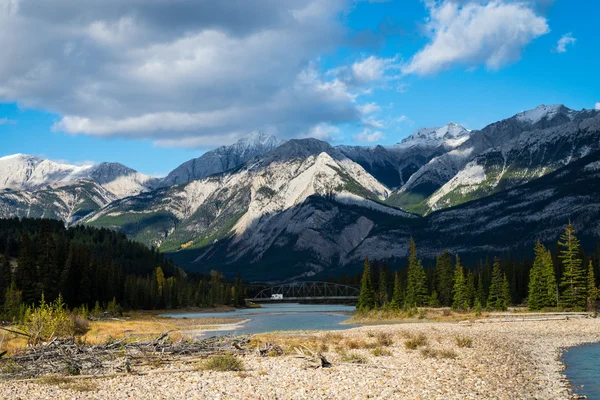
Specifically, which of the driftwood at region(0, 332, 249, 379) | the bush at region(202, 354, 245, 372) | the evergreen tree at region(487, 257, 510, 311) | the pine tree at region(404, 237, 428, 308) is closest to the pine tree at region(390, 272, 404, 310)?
the pine tree at region(404, 237, 428, 308)

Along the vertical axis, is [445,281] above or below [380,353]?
above

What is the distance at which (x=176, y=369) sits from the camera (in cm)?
3728

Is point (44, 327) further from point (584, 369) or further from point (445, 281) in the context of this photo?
point (445, 281)

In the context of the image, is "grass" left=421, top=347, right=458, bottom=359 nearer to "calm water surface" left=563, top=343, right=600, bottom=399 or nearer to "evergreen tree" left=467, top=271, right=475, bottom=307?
"calm water surface" left=563, top=343, right=600, bottom=399

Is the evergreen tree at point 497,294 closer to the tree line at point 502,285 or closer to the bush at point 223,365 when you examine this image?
the tree line at point 502,285

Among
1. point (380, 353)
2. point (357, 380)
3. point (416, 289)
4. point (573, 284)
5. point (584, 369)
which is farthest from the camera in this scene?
point (416, 289)

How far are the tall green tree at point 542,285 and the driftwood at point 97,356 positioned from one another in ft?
270

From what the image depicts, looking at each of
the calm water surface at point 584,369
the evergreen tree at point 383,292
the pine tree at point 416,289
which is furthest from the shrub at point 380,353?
the evergreen tree at point 383,292

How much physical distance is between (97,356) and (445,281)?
11383cm

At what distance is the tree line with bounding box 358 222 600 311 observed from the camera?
111m

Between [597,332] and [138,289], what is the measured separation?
125196 millimetres

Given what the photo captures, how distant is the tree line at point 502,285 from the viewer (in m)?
111

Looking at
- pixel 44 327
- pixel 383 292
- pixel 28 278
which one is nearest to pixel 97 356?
pixel 44 327

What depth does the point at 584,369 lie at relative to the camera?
1639 inches
